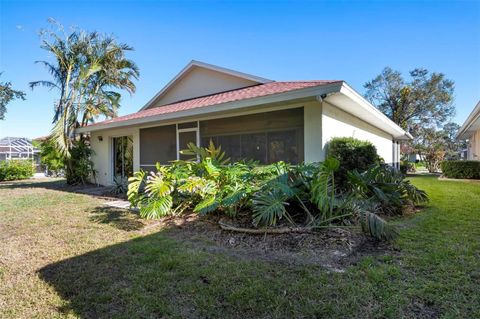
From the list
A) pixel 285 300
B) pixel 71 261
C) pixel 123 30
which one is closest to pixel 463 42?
pixel 123 30

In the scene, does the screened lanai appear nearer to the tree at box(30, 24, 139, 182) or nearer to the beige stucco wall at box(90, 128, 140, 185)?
the tree at box(30, 24, 139, 182)

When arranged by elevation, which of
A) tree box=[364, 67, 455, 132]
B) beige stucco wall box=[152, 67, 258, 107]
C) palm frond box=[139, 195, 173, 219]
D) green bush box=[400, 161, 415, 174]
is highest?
tree box=[364, 67, 455, 132]

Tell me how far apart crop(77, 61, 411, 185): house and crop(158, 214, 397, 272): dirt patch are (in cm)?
316

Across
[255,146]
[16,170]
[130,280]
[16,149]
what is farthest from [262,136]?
[16,149]

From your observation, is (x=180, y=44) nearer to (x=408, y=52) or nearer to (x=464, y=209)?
(x=464, y=209)

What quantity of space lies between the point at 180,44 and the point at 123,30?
8.77ft

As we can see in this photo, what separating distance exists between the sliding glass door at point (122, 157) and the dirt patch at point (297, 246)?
818 centimetres

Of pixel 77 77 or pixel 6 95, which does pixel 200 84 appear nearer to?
pixel 77 77

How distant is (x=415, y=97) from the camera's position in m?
28.6

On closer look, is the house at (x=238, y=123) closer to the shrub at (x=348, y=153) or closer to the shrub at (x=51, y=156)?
the shrub at (x=348, y=153)

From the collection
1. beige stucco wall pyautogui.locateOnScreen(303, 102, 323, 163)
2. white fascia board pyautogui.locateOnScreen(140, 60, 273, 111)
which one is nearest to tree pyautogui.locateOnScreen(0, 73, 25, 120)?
white fascia board pyautogui.locateOnScreen(140, 60, 273, 111)

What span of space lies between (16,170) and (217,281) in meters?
21.6

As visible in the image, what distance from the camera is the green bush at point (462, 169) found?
13.7 meters

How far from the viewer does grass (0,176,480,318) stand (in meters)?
2.38
